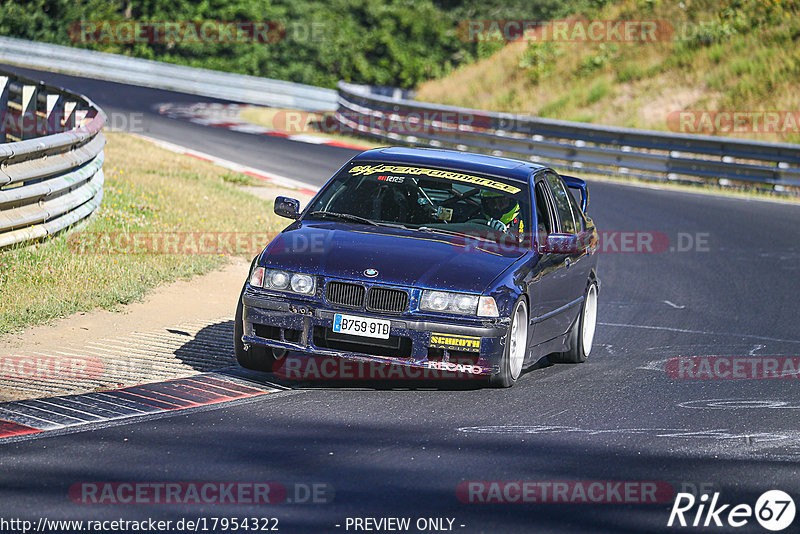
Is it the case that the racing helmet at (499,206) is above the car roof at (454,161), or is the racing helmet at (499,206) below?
below

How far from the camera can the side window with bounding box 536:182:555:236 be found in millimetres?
9257

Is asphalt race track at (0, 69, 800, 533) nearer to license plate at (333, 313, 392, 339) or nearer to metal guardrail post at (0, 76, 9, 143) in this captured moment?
license plate at (333, 313, 392, 339)

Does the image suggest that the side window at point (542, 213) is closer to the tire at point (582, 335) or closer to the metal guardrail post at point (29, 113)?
the tire at point (582, 335)

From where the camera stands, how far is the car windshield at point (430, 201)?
885 cm

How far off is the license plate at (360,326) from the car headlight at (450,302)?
29 cm

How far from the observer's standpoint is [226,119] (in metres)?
32.4

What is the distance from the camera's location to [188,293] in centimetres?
1161
